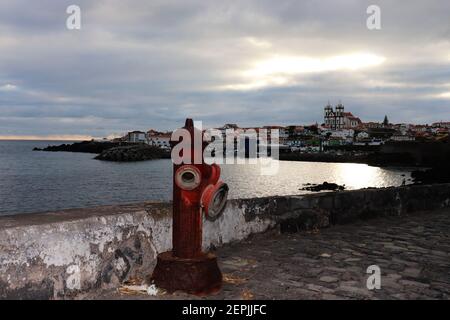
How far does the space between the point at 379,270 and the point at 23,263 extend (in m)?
3.27

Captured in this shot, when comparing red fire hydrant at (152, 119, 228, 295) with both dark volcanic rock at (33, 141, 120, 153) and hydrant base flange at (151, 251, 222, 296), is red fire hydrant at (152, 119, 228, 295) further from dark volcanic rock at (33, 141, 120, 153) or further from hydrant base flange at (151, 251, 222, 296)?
dark volcanic rock at (33, 141, 120, 153)

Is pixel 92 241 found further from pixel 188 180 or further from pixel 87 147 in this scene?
pixel 87 147

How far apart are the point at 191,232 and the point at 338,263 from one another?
1.83 meters

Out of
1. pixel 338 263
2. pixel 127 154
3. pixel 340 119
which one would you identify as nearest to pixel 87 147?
pixel 127 154

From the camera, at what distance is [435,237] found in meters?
6.13

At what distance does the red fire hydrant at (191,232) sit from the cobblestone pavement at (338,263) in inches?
5.0

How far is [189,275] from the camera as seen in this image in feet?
12.2

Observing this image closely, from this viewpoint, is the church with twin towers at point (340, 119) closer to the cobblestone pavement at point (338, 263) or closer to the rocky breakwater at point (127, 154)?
the rocky breakwater at point (127, 154)

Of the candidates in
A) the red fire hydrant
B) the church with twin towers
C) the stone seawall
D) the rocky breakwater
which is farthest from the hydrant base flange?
the church with twin towers

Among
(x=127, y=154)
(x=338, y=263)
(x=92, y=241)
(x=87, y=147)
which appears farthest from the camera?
(x=87, y=147)

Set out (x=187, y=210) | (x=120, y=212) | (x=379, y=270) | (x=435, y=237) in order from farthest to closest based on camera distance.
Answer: (x=435, y=237), (x=379, y=270), (x=120, y=212), (x=187, y=210)
